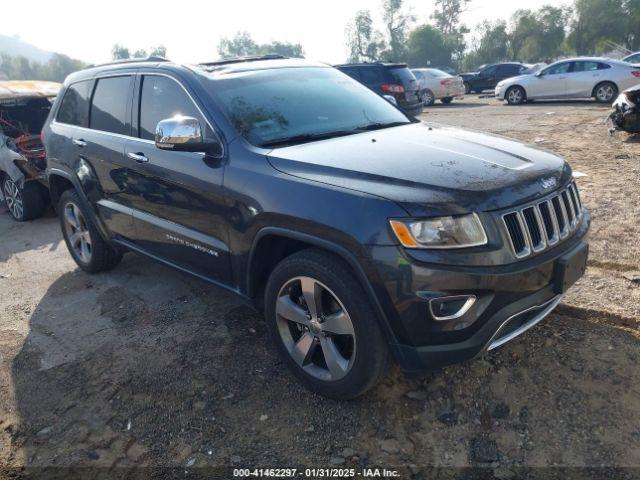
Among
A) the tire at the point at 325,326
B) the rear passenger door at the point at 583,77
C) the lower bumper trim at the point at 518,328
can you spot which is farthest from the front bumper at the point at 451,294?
the rear passenger door at the point at 583,77

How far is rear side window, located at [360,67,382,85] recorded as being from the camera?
13891 millimetres

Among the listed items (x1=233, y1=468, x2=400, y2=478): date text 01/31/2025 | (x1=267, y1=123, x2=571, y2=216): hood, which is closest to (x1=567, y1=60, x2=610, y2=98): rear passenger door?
(x1=267, y1=123, x2=571, y2=216): hood

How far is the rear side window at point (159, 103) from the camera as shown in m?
3.41

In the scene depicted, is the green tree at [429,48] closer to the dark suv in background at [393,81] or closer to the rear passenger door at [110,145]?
the dark suv in background at [393,81]

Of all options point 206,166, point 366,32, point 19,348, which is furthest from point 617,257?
point 366,32

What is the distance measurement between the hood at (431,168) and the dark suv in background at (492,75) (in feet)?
78.3

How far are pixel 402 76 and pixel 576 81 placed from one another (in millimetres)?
6350

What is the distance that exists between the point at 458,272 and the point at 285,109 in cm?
170

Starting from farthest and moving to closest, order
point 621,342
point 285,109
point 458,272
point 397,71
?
point 397,71 < point 285,109 < point 621,342 < point 458,272

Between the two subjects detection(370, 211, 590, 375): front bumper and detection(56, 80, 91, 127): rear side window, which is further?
detection(56, 80, 91, 127): rear side window

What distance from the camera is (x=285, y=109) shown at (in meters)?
3.38

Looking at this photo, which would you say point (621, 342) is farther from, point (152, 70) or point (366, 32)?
point (366, 32)

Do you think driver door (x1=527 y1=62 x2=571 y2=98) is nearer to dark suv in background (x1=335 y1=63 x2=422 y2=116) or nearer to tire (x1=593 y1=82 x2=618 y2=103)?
tire (x1=593 y1=82 x2=618 y2=103)

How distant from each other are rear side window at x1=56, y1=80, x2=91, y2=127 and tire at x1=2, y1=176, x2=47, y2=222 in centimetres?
268
